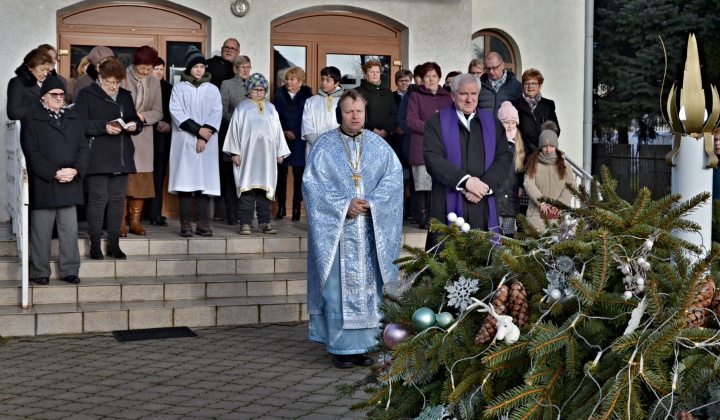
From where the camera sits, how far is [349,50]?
13.3 m

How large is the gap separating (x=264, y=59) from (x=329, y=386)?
7.08 m

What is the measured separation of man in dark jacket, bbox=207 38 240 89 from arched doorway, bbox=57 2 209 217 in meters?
1.17

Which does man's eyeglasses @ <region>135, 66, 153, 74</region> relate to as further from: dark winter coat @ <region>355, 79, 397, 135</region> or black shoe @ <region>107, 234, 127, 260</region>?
dark winter coat @ <region>355, 79, 397, 135</region>

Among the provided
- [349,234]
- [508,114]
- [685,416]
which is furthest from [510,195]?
[685,416]

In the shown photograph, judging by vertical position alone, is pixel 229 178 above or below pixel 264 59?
below

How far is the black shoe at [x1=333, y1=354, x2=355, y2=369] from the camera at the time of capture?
6871mm

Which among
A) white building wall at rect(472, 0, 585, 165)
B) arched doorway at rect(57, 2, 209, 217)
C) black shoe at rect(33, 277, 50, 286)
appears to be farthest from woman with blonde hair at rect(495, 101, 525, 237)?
white building wall at rect(472, 0, 585, 165)

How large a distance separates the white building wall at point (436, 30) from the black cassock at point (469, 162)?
19.1 ft

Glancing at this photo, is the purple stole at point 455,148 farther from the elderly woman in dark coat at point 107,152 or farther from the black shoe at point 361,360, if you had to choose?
the elderly woman in dark coat at point 107,152

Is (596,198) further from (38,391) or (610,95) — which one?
(610,95)

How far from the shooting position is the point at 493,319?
2.73 meters

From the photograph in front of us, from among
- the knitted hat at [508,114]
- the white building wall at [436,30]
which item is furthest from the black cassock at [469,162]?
the white building wall at [436,30]

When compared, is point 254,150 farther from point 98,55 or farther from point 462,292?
point 462,292

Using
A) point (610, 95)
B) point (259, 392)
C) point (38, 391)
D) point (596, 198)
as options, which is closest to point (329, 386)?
point (259, 392)
